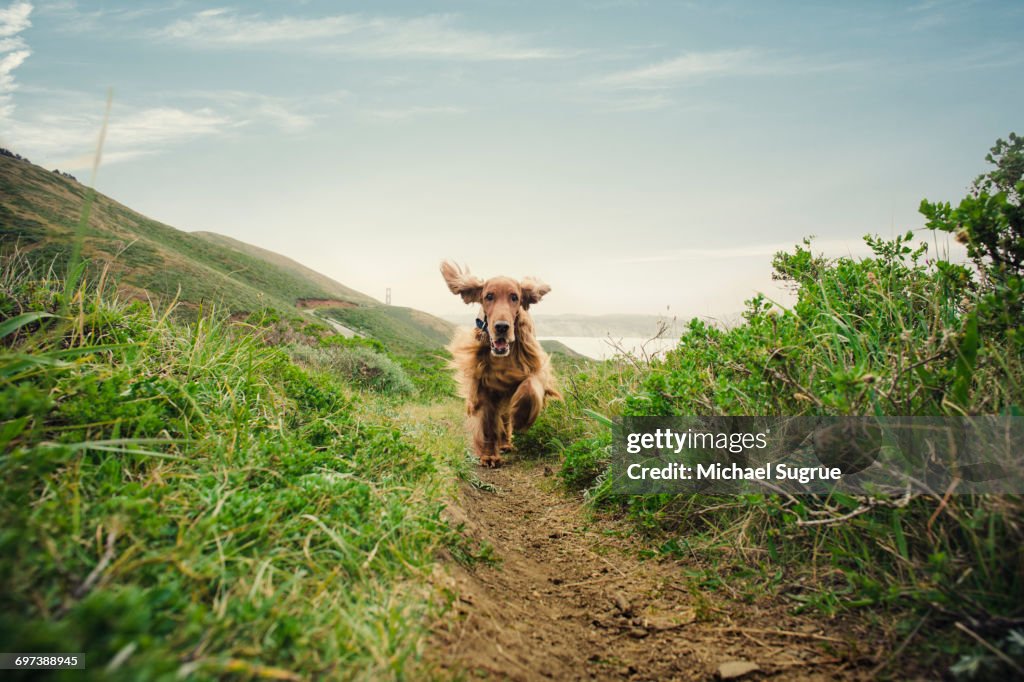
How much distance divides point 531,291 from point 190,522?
545cm

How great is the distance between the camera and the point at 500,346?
19.7 feet

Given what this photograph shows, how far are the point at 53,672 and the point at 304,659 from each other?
20.4 inches

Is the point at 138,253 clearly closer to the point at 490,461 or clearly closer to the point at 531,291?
the point at 531,291

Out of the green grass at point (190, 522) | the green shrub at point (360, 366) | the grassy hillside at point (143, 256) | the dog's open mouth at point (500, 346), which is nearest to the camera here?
the green grass at point (190, 522)

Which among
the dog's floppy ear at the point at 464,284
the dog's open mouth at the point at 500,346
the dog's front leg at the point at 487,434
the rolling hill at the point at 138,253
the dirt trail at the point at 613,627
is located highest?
the rolling hill at the point at 138,253

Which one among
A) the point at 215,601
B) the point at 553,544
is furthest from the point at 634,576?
the point at 215,601

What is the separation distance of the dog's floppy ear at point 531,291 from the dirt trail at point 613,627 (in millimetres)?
4263

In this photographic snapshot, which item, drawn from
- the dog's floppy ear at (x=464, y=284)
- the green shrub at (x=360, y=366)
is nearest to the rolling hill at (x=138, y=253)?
the green shrub at (x=360, y=366)

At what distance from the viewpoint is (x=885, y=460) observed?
78.4 inches

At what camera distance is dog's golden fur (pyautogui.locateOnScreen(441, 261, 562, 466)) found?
609cm

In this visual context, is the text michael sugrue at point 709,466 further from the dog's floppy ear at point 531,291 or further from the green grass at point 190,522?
the dog's floppy ear at point 531,291

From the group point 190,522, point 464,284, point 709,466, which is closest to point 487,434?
point 464,284

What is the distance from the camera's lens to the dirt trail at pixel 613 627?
170cm

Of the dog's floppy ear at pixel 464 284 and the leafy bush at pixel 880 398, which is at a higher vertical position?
the dog's floppy ear at pixel 464 284
